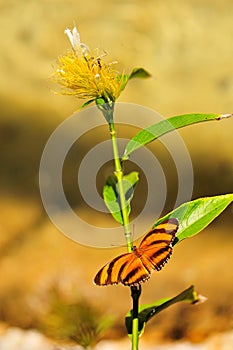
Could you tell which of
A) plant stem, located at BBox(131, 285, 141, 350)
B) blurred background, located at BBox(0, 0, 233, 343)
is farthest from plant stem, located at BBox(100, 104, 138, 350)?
blurred background, located at BBox(0, 0, 233, 343)

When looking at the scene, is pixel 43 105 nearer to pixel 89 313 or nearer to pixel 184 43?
pixel 184 43

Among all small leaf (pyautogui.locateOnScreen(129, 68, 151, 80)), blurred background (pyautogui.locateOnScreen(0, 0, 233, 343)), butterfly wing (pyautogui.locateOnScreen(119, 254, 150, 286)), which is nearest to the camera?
butterfly wing (pyautogui.locateOnScreen(119, 254, 150, 286))

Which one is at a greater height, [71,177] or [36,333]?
[71,177]

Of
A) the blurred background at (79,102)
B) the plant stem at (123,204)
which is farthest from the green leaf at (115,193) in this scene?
the blurred background at (79,102)

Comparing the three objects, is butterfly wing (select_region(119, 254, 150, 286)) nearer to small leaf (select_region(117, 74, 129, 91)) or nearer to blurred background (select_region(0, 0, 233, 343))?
small leaf (select_region(117, 74, 129, 91))

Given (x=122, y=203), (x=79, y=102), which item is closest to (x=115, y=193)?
(x=122, y=203)

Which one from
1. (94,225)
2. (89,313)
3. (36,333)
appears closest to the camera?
(89,313)

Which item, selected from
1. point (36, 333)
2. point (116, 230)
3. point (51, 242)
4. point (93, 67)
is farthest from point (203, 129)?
point (93, 67)
